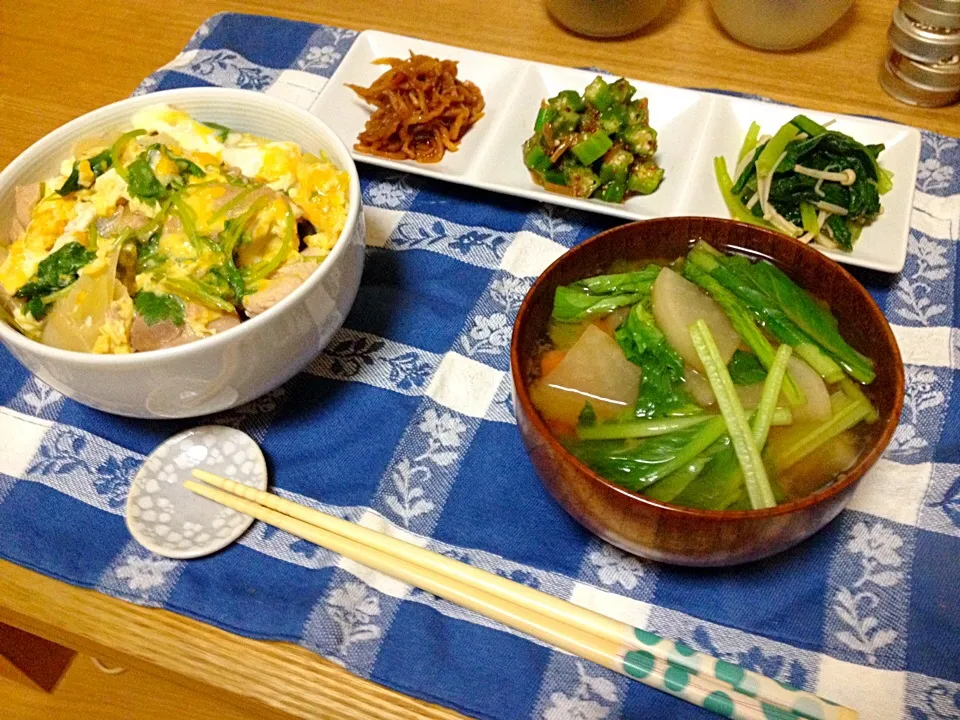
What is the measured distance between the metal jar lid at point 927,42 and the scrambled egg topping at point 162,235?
103 cm

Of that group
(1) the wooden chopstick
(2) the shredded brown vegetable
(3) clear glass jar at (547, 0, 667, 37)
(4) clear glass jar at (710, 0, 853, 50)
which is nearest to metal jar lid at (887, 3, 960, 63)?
(4) clear glass jar at (710, 0, 853, 50)

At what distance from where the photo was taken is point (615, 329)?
900 mm

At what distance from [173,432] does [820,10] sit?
51.4 inches

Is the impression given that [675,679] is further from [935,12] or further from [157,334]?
[935,12]

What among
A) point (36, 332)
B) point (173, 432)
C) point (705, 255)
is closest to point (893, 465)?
point (705, 255)

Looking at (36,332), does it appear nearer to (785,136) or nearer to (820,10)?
(785,136)

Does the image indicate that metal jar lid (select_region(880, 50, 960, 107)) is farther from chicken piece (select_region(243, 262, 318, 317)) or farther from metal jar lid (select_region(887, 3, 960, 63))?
chicken piece (select_region(243, 262, 318, 317))

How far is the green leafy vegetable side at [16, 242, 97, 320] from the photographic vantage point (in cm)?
88

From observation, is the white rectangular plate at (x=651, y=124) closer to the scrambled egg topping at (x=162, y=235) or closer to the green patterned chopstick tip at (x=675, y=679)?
the scrambled egg topping at (x=162, y=235)

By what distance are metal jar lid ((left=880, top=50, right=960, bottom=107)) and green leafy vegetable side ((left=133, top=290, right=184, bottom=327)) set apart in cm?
125

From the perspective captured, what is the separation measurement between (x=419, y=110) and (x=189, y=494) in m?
0.75

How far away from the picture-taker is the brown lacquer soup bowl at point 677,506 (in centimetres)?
70

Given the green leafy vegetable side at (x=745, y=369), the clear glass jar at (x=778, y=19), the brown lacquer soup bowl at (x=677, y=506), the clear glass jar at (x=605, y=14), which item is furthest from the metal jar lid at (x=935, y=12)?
the green leafy vegetable side at (x=745, y=369)

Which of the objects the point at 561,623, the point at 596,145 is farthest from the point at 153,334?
the point at 596,145
